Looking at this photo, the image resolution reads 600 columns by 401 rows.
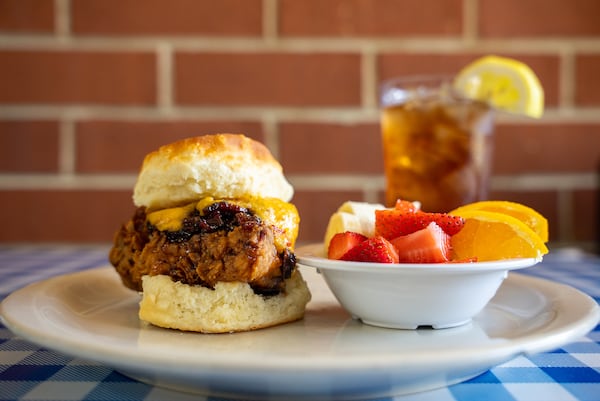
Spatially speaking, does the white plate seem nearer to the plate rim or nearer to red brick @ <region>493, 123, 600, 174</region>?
the plate rim

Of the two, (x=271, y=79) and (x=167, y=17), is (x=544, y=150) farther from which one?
(x=167, y=17)

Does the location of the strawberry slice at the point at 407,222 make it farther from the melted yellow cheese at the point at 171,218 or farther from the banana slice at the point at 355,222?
the melted yellow cheese at the point at 171,218

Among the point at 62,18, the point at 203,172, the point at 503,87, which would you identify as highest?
the point at 62,18

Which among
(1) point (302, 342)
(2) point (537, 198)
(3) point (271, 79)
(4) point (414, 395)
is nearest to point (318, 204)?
(3) point (271, 79)

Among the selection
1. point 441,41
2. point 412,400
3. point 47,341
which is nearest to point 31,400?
point 47,341

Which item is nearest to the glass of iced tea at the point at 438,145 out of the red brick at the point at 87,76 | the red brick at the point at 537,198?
the red brick at the point at 537,198

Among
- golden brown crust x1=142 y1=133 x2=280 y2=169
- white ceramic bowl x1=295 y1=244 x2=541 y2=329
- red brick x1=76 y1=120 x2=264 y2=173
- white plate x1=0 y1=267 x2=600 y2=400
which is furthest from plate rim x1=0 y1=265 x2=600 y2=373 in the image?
red brick x1=76 y1=120 x2=264 y2=173
